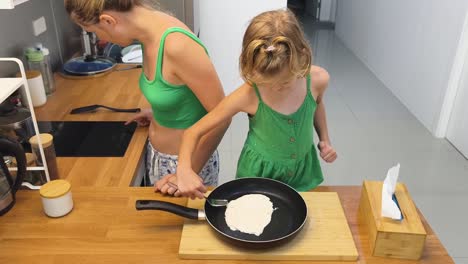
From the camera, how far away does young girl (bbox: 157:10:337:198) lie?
969 mm

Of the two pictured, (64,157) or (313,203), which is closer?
(313,203)

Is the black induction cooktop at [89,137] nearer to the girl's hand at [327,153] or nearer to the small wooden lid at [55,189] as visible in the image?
the small wooden lid at [55,189]

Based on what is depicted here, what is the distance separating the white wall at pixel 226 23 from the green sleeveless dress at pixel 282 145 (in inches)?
74.9

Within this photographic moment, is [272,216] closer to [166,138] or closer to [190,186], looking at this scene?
[190,186]

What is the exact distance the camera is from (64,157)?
1333mm

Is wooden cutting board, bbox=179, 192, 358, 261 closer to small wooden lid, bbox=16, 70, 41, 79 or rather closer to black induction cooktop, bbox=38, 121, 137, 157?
black induction cooktop, bbox=38, 121, 137, 157

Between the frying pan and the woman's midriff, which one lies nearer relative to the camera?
the frying pan

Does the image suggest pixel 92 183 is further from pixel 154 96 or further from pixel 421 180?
pixel 421 180

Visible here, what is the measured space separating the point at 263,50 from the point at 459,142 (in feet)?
8.09

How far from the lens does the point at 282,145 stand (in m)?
1.18

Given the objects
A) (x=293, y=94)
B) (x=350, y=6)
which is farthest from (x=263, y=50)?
(x=350, y=6)

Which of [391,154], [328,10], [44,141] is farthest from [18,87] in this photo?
[328,10]

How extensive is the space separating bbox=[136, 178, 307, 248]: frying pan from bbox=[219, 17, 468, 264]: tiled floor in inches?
55.2

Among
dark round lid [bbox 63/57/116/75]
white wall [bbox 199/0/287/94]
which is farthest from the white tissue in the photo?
white wall [bbox 199/0/287/94]
